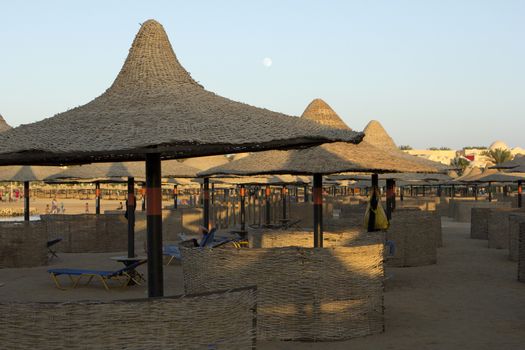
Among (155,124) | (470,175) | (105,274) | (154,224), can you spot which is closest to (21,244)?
(105,274)

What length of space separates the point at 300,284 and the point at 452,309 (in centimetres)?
295

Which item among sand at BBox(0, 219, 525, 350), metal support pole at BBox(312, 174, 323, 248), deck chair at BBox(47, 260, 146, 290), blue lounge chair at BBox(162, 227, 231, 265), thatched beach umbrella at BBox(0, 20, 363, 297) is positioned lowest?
sand at BBox(0, 219, 525, 350)

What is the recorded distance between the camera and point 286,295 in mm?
8664

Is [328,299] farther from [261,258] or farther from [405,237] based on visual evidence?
[405,237]

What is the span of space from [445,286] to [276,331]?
4.96 meters

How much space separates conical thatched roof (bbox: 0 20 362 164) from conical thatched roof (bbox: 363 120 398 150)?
9.37 meters

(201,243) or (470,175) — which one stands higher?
(470,175)

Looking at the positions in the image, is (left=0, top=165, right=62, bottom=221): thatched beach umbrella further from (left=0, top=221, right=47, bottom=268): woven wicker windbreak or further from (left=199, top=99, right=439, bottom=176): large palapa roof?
(left=199, top=99, right=439, bottom=176): large palapa roof

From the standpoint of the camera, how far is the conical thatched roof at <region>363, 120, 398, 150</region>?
17.1 meters

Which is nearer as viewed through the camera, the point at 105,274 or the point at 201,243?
the point at 105,274

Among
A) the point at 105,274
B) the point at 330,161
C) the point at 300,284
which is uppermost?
the point at 330,161

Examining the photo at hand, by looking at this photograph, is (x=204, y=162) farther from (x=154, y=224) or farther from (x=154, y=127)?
(x=154, y=127)

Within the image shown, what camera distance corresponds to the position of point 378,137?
1736 cm

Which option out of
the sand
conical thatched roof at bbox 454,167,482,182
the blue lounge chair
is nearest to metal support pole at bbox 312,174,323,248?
the sand
